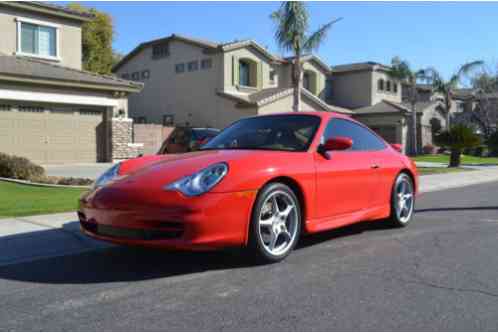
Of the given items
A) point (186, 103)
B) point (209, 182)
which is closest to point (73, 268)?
point (209, 182)

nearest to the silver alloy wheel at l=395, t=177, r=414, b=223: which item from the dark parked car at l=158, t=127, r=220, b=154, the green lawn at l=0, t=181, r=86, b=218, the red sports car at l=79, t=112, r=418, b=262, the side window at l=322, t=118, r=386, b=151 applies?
the red sports car at l=79, t=112, r=418, b=262

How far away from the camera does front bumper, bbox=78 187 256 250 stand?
430cm

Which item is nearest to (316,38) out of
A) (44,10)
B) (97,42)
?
(44,10)

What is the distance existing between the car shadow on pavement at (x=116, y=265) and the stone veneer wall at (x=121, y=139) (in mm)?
15259

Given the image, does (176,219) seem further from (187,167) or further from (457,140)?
(457,140)

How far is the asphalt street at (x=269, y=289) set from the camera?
11.3ft

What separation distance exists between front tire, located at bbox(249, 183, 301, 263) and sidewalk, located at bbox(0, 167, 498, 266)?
6.59 feet

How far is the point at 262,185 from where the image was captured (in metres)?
4.74

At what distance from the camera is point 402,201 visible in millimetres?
7012

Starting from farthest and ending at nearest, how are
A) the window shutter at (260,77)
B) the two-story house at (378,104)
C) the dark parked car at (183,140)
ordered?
the two-story house at (378,104)
the window shutter at (260,77)
the dark parked car at (183,140)

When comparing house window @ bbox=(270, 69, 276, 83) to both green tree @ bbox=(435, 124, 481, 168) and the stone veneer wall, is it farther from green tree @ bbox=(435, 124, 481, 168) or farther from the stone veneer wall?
the stone veneer wall

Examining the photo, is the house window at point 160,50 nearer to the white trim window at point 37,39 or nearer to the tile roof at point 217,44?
the tile roof at point 217,44

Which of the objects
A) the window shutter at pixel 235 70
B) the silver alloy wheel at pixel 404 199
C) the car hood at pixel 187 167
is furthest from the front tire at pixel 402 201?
the window shutter at pixel 235 70

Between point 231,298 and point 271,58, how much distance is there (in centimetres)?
2893
